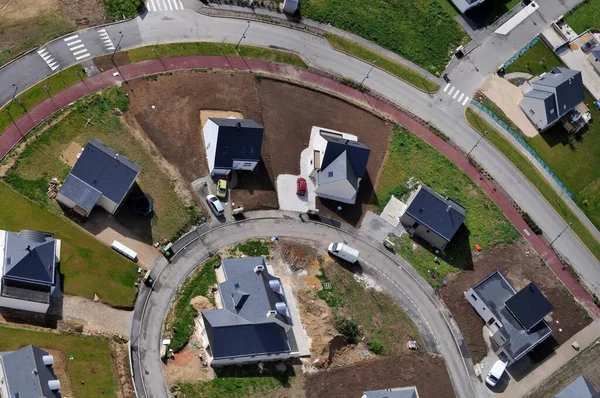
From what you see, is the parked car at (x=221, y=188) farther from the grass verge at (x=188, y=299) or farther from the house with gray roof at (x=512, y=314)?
the house with gray roof at (x=512, y=314)

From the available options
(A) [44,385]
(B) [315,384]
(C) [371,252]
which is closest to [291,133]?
(C) [371,252]

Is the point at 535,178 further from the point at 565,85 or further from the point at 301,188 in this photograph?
the point at 301,188

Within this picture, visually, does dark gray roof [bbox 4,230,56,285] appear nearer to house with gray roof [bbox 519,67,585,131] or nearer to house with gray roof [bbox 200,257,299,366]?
house with gray roof [bbox 200,257,299,366]

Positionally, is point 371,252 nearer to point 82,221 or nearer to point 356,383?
point 356,383

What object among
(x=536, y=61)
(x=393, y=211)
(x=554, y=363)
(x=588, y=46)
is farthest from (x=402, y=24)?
(x=554, y=363)

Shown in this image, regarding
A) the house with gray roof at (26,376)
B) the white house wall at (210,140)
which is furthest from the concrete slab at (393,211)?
the house with gray roof at (26,376)

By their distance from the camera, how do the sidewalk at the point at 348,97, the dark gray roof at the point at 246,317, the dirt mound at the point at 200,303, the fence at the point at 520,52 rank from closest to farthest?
the dark gray roof at the point at 246,317 < the dirt mound at the point at 200,303 < the sidewalk at the point at 348,97 < the fence at the point at 520,52
